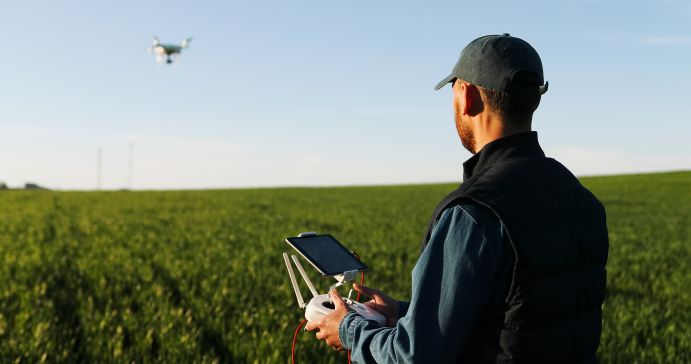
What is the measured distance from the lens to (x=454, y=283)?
7.34 feet

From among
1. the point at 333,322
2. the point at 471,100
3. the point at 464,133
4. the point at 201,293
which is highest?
the point at 471,100

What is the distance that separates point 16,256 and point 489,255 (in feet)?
42.7

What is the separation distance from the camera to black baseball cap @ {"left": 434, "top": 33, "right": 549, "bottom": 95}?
2512 millimetres

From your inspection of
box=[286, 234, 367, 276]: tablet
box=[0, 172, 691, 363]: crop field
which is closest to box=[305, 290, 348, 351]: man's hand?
box=[286, 234, 367, 276]: tablet

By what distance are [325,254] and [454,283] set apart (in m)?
0.79

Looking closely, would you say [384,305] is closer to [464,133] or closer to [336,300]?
[336,300]

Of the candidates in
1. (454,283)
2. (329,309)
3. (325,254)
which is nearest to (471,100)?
(454,283)

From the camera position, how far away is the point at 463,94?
2.61m

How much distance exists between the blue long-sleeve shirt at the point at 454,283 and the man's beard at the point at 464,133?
1.53ft

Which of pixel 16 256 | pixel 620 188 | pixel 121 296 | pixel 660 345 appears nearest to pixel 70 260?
pixel 16 256

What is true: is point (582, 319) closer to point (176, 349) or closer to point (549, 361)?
point (549, 361)

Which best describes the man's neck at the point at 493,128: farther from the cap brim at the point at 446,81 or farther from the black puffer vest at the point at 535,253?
the cap brim at the point at 446,81

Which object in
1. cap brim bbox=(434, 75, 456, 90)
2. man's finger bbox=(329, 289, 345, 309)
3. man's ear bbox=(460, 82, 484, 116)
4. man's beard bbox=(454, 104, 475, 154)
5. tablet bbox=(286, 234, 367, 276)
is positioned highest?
cap brim bbox=(434, 75, 456, 90)

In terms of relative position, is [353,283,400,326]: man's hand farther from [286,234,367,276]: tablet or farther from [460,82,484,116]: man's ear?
[460,82,484,116]: man's ear
